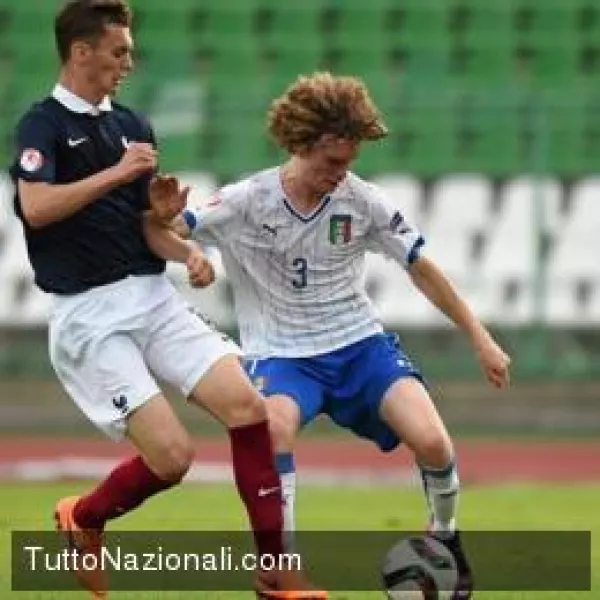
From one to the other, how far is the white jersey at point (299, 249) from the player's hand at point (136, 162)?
0.88 m

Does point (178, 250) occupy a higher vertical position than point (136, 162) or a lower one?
lower

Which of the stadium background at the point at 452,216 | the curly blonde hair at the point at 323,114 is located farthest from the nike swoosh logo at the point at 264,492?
the stadium background at the point at 452,216

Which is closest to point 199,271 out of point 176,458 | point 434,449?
point 176,458

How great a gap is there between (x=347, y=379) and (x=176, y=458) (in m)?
0.99

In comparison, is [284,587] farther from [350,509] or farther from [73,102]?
[350,509]

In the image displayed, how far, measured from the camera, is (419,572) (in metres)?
7.46

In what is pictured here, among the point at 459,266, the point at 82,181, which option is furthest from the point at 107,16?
the point at 459,266

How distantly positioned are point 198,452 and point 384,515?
5033 millimetres

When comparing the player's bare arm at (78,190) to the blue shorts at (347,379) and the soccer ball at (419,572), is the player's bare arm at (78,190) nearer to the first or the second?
the blue shorts at (347,379)

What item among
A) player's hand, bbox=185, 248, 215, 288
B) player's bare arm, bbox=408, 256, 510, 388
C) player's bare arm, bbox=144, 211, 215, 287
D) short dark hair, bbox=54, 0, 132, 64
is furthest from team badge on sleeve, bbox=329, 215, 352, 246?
short dark hair, bbox=54, 0, 132, 64

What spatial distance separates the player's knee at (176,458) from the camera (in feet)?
24.2

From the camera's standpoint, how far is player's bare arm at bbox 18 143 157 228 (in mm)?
7172

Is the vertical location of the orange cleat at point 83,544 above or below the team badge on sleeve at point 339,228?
below

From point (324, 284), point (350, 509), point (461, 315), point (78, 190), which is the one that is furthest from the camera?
point (350, 509)
